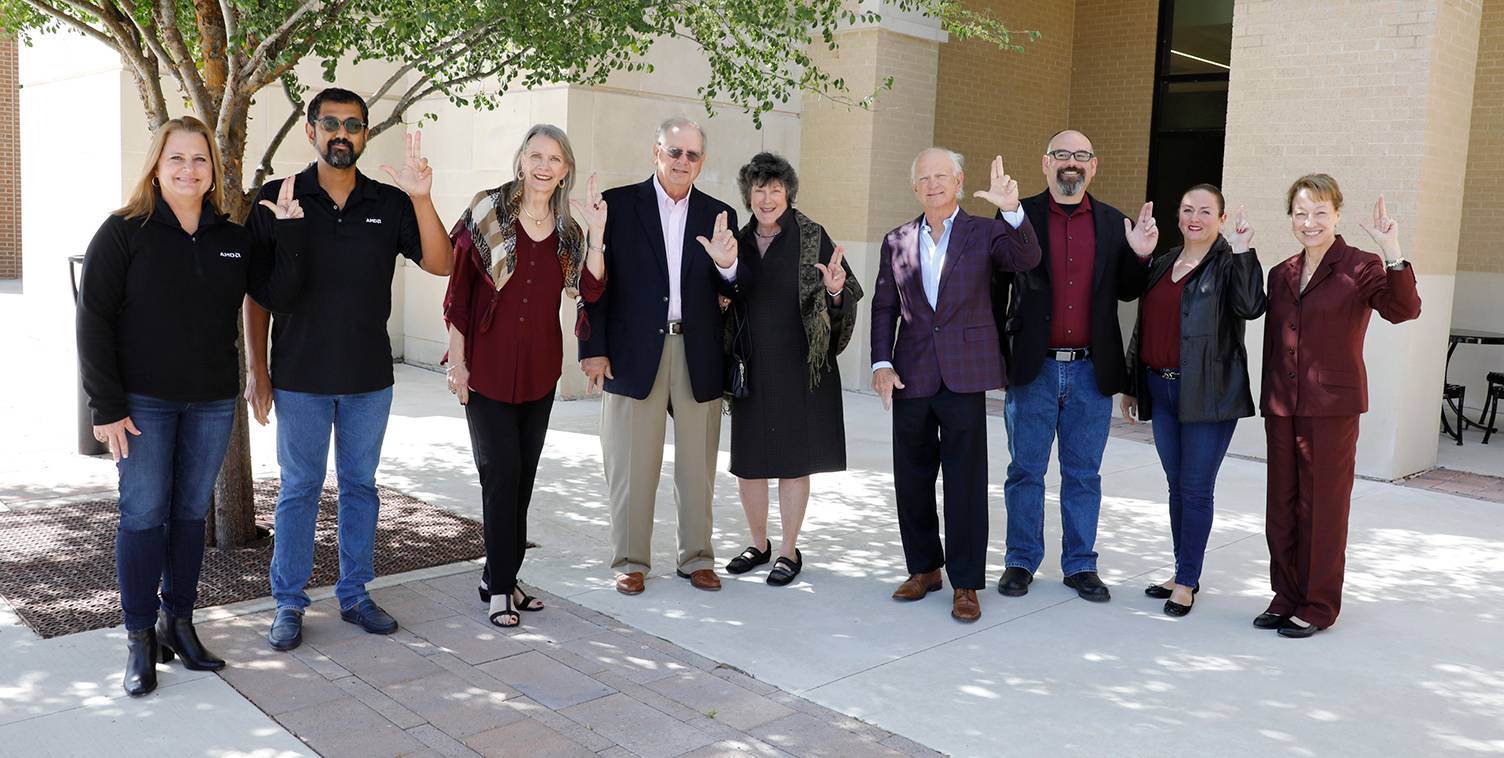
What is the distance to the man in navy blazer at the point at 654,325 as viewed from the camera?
16.6ft

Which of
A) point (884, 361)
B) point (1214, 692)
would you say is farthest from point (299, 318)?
point (1214, 692)

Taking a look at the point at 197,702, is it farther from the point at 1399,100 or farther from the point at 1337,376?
the point at 1399,100

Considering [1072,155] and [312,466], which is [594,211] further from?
[1072,155]

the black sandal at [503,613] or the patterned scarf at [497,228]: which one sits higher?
the patterned scarf at [497,228]

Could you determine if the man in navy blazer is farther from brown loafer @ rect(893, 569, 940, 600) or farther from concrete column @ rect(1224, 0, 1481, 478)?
concrete column @ rect(1224, 0, 1481, 478)

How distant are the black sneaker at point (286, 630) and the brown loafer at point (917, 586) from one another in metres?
2.38

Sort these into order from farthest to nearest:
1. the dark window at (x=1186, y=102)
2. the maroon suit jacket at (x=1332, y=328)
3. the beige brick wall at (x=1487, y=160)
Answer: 1. the dark window at (x=1186, y=102)
2. the beige brick wall at (x=1487, y=160)
3. the maroon suit jacket at (x=1332, y=328)

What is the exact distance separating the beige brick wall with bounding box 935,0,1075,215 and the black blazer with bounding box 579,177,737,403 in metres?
7.93

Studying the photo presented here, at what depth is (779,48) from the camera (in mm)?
6109

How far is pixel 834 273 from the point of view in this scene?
5109mm

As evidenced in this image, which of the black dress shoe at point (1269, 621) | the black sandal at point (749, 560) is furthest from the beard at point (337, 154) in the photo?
the black dress shoe at point (1269, 621)

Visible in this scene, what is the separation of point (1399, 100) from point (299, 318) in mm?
7072

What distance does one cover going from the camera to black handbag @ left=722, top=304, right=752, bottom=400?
5.22m

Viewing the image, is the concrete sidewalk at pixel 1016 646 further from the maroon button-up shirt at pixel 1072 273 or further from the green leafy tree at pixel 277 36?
the green leafy tree at pixel 277 36
